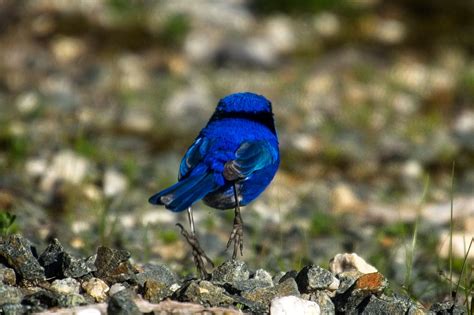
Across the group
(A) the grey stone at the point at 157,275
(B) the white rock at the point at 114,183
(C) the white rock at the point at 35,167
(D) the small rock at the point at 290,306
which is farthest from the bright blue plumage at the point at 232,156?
(C) the white rock at the point at 35,167

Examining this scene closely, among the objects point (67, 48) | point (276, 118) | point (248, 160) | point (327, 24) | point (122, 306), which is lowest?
point (122, 306)

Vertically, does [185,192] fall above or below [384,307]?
above

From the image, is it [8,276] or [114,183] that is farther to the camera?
[114,183]

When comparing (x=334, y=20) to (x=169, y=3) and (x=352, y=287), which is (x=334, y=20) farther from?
(x=352, y=287)

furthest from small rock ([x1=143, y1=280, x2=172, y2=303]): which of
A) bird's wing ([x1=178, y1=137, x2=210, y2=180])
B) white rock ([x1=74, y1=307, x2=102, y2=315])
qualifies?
bird's wing ([x1=178, y1=137, x2=210, y2=180])

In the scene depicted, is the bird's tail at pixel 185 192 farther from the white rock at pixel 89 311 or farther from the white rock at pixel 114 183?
the white rock at pixel 114 183

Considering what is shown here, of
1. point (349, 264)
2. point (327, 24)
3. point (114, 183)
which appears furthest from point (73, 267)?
point (327, 24)

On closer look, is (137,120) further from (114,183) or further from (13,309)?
(13,309)
